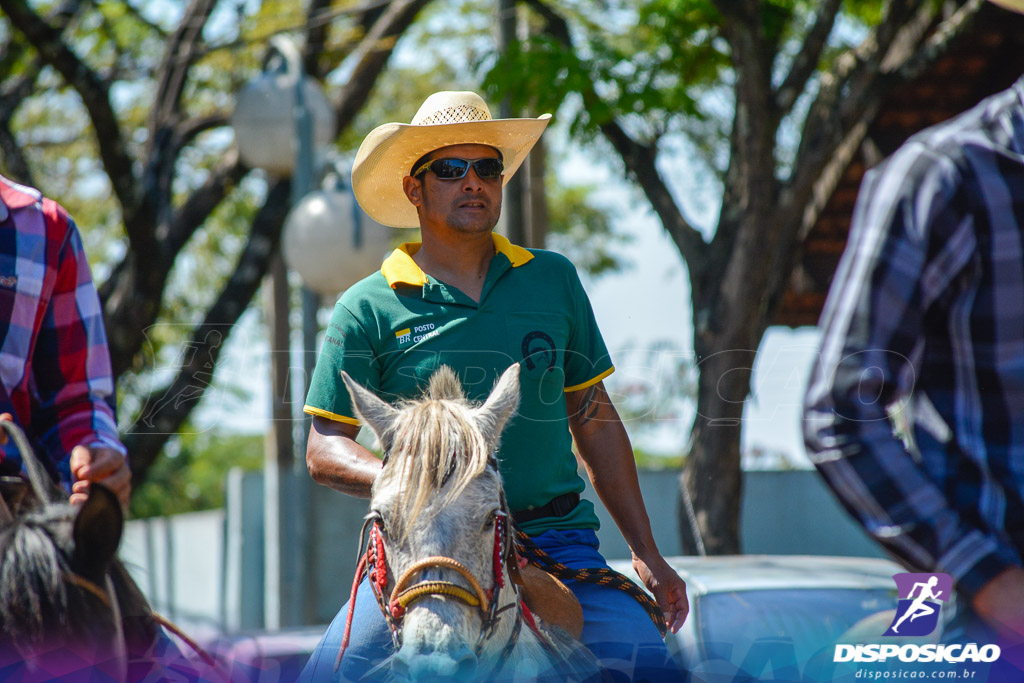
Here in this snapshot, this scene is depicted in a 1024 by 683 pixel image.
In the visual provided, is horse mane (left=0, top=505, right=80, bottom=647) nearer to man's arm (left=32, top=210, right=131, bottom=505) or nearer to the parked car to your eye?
man's arm (left=32, top=210, right=131, bottom=505)

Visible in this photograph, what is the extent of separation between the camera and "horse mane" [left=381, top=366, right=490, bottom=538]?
8.24ft

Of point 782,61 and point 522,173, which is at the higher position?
point 782,61

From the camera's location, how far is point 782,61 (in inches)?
377

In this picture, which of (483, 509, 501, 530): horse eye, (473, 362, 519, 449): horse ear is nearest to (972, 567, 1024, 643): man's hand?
(483, 509, 501, 530): horse eye

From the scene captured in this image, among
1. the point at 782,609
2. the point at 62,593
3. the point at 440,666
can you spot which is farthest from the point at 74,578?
the point at 782,609

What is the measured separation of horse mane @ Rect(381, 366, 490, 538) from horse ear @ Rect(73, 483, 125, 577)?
59 cm

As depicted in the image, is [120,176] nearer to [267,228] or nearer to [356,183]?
[267,228]

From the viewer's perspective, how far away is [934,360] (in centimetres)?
181

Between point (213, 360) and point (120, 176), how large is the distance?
69.2 inches

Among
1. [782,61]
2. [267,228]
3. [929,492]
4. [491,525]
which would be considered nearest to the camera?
[929,492]

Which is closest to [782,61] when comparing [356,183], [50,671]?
[356,183]

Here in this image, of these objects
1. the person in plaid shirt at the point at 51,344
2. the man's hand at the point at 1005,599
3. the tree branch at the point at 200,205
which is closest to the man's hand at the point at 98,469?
the person in plaid shirt at the point at 51,344

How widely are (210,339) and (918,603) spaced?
908 cm

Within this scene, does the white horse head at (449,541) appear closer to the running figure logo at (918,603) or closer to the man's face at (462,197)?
the man's face at (462,197)
